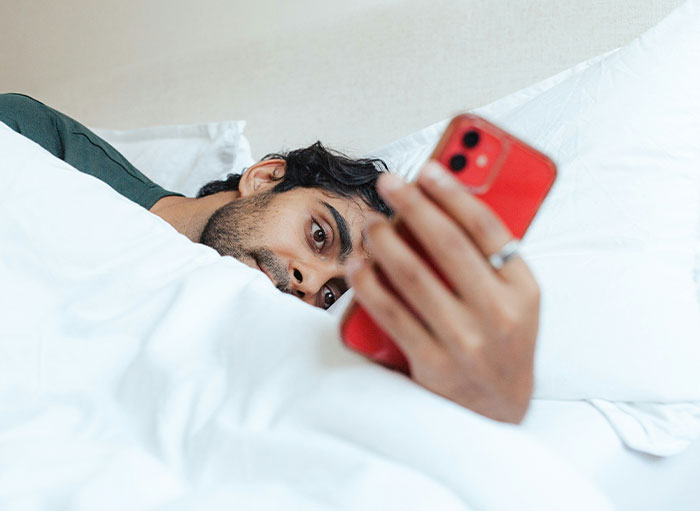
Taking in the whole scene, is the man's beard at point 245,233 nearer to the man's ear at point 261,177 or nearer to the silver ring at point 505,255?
the man's ear at point 261,177

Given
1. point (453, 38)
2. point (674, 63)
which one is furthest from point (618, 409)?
point (453, 38)

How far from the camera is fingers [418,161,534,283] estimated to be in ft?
1.13

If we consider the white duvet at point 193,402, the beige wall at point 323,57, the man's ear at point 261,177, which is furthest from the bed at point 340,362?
the man's ear at point 261,177

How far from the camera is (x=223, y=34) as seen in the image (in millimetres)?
1674

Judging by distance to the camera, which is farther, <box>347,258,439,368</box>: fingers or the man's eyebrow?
the man's eyebrow

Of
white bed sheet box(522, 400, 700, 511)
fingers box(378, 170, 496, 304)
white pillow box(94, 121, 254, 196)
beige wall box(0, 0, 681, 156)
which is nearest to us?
fingers box(378, 170, 496, 304)

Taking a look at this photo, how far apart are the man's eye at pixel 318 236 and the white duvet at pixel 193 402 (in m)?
0.44

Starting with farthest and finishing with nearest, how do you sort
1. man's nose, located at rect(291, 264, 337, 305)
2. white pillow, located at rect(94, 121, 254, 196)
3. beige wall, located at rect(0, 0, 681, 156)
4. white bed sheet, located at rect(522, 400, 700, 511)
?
1. white pillow, located at rect(94, 121, 254, 196)
2. beige wall, located at rect(0, 0, 681, 156)
3. man's nose, located at rect(291, 264, 337, 305)
4. white bed sheet, located at rect(522, 400, 700, 511)

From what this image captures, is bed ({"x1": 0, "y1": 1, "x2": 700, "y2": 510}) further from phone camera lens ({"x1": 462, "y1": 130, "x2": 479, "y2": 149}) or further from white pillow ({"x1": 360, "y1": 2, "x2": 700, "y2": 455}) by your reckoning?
phone camera lens ({"x1": 462, "y1": 130, "x2": 479, "y2": 149})

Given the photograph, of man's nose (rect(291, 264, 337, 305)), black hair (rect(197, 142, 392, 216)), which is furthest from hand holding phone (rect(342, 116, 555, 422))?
black hair (rect(197, 142, 392, 216))

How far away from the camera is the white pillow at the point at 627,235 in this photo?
64 cm

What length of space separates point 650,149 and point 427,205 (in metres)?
0.55

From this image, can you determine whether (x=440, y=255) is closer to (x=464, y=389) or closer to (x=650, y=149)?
(x=464, y=389)

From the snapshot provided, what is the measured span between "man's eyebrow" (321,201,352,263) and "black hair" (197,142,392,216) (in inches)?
3.5
